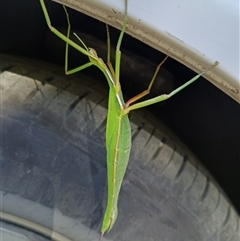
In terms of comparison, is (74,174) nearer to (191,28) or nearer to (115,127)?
(115,127)

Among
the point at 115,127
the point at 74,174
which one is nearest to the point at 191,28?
the point at 115,127

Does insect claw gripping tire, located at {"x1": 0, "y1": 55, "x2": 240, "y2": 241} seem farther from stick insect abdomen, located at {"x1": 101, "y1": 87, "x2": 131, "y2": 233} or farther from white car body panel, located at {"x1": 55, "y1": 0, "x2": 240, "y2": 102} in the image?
white car body panel, located at {"x1": 55, "y1": 0, "x2": 240, "y2": 102}

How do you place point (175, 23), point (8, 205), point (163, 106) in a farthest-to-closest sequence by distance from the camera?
point (163, 106) < point (8, 205) < point (175, 23)

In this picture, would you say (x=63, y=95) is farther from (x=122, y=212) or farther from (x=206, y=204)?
(x=206, y=204)

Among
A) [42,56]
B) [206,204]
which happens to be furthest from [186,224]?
[42,56]

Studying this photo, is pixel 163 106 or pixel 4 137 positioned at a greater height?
pixel 163 106

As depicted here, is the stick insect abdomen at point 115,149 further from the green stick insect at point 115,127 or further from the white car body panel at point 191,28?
the white car body panel at point 191,28

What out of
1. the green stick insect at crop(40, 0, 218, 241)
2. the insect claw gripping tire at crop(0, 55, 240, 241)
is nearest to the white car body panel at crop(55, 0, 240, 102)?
the green stick insect at crop(40, 0, 218, 241)
